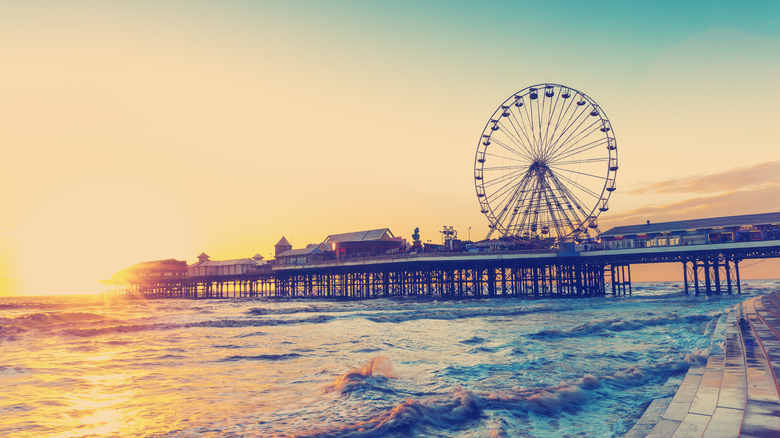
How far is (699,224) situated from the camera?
5356cm

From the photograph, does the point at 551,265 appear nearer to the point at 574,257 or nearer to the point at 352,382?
the point at 574,257

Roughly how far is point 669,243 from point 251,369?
161 ft

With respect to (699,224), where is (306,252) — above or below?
below

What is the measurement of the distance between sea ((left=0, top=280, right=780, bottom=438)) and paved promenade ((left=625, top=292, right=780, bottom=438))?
0.78m

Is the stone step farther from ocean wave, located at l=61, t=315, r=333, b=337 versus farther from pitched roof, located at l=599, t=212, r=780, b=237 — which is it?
pitched roof, located at l=599, t=212, r=780, b=237

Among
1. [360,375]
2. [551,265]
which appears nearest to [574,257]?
[551,265]

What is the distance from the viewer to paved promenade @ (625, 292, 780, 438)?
5.43 m

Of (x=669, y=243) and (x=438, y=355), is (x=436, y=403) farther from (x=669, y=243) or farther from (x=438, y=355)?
(x=669, y=243)

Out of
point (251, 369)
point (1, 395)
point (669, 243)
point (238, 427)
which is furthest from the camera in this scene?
point (669, 243)

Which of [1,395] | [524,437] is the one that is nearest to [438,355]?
[524,437]

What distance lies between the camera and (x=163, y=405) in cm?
1012

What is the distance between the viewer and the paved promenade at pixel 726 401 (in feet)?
17.8

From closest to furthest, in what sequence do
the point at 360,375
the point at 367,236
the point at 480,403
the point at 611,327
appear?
the point at 480,403 < the point at 360,375 < the point at 611,327 < the point at 367,236

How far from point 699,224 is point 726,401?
185 ft
